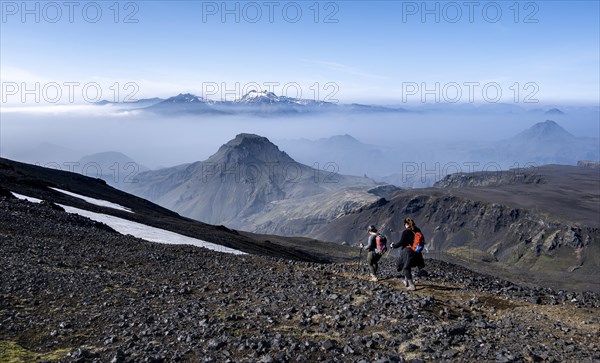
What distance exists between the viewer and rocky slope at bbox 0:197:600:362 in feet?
45.0

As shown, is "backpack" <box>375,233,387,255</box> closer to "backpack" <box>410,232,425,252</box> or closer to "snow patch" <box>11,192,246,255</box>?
"backpack" <box>410,232,425,252</box>

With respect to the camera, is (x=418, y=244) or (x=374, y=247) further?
(x=374, y=247)

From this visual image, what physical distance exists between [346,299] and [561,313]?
836 cm

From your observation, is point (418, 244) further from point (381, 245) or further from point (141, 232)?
point (141, 232)

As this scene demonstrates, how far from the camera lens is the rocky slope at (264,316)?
45.0 ft

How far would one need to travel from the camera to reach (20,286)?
20031 millimetres

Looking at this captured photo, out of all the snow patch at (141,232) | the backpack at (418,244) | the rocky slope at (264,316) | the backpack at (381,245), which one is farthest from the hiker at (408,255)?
the snow patch at (141,232)

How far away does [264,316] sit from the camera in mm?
16922

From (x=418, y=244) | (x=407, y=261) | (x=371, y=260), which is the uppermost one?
(x=418, y=244)

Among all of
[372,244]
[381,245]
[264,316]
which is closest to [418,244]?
[381,245]

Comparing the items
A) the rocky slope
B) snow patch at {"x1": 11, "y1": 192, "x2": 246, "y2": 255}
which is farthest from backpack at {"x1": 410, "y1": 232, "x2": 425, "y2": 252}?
snow patch at {"x1": 11, "y1": 192, "x2": 246, "y2": 255}

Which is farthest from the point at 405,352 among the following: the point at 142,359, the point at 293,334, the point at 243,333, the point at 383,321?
the point at 142,359

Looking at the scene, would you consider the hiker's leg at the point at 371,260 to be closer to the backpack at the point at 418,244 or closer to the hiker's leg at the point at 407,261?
the hiker's leg at the point at 407,261

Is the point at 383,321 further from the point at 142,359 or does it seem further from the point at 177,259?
the point at 177,259
